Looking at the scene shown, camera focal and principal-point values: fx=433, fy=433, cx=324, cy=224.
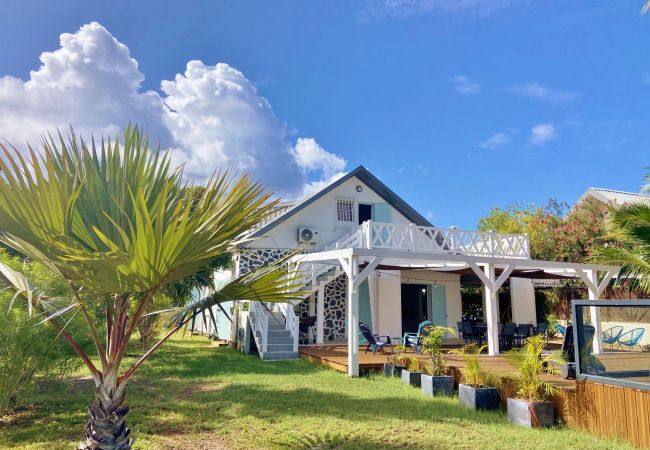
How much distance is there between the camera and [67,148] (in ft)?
12.3

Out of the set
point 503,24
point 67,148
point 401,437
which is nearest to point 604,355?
point 401,437

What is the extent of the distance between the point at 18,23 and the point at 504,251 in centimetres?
1381

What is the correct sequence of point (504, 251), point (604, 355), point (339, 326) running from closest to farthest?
1. point (604, 355)
2. point (504, 251)
3. point (339, 326)

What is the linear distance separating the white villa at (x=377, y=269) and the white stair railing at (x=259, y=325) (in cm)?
3

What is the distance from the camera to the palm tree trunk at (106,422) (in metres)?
3.52

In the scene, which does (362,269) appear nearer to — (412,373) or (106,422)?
(412,373)

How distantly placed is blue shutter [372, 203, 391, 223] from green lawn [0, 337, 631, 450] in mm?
8156

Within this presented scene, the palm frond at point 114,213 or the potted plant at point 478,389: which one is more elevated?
the palm frond at point 114,213

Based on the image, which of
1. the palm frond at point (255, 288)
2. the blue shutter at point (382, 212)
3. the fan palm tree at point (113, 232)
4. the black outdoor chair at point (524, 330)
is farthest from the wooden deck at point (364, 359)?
the fan palm tree at point (113, 232)

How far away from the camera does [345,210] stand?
16.9 m

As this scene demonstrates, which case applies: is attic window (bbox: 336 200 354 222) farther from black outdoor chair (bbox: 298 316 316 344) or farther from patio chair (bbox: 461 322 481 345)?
patio chair (bbox: 461 322 481 345)

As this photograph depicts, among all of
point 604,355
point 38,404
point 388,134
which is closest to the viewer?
point 604,355

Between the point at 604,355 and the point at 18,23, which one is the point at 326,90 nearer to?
the point at 18,23

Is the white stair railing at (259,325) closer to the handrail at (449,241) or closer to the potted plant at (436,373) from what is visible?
the handrail at (449,241)
